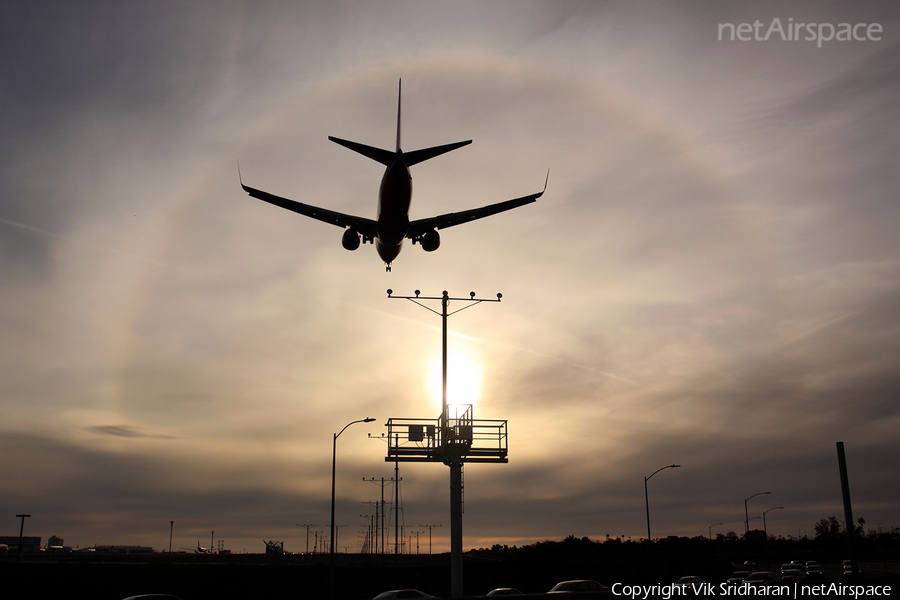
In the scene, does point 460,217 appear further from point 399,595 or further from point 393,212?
point 399,595

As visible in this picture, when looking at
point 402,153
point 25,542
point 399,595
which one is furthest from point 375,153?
point 25,542

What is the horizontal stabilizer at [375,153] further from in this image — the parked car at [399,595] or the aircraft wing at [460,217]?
the parked car at [399,595]

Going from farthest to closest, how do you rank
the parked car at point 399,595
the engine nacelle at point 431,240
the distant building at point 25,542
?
the distant building at point 25,542
the engine nacelle at point 431,240
the parked car at point 399,595

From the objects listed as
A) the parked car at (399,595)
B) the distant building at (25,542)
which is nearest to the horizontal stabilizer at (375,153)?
the parked car at (399,595)

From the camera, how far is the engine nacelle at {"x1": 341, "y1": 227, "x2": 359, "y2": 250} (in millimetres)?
40625

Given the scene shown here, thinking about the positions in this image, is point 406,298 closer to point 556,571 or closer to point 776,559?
point 556,571

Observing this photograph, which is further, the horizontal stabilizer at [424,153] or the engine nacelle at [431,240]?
the engine nacelle at [431,240]

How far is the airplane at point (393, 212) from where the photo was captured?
116ft

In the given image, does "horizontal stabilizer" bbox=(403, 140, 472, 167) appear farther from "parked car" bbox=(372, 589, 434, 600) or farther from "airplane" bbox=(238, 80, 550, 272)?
"parked car" bbox=(372, 589, 434, 600)

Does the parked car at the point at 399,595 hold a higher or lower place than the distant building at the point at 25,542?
higher

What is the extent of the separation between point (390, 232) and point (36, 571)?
27.7 metres

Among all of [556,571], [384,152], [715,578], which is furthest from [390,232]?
[715,578]

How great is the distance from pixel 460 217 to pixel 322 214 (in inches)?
310

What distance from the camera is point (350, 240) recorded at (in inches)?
1601
